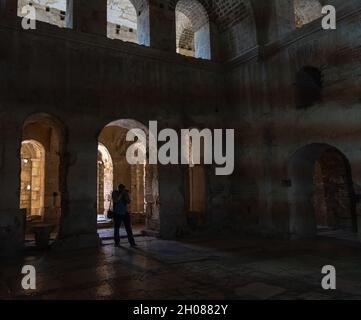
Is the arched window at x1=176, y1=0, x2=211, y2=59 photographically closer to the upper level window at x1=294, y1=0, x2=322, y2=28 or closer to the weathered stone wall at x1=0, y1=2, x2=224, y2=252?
the weathered stone wall at x1=0, y1=2, x2=224, y2=252

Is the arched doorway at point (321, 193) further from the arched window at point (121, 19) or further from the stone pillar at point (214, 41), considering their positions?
the arched window at point (121, 19)

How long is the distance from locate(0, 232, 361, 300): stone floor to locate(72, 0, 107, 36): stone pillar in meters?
5.54

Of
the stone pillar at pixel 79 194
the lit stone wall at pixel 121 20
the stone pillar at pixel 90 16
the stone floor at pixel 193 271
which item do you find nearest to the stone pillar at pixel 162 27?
the stone pillar at pixel 90 16

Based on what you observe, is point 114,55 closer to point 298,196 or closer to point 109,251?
point 109,251

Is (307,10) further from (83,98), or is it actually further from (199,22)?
(83,98)

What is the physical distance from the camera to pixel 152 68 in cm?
920

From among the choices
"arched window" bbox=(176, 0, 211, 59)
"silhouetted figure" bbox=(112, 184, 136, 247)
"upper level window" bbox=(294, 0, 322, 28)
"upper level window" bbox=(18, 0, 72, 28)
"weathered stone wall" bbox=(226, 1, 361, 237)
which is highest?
"upper level window" bbox=(18, 0, 72, 28)

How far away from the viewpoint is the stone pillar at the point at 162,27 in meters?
9.38

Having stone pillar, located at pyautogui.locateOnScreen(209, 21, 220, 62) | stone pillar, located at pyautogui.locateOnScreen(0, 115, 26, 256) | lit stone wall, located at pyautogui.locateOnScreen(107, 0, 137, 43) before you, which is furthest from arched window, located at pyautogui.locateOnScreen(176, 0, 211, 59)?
stone pillar, located at pyautogui.locateOnScreen(0, 115, 26, 256)

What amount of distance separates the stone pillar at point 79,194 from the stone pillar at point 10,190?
0.94 m

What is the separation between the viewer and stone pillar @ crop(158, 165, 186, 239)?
29.8 ft

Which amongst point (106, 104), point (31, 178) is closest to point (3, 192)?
point (106, 104)

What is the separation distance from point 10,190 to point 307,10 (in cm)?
1154
